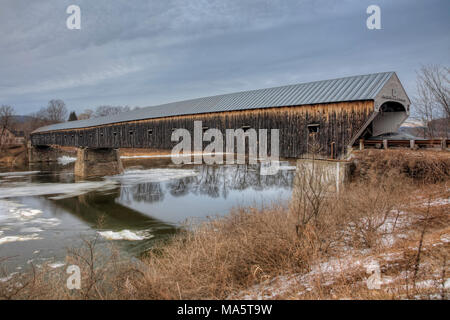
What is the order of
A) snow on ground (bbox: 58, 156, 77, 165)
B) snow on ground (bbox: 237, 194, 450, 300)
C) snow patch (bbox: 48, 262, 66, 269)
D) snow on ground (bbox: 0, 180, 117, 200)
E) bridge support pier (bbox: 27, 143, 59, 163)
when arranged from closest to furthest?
1. snow on ground (bbox: 237, 194, 450, 300)
2. snow patch (bbox: 48, 262, 66, 269)
3. snow on ground (bbox: 0, 180, 117, 200)
4. bridge support pier (bbox: 27, 143, 59, 163)
5. snow on ground (bbox: 58, 156, 77, 165)

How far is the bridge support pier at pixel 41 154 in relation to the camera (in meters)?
40.4

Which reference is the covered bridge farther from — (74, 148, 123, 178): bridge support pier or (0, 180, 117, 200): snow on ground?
(74, 148, 123, 178): bridge support pier

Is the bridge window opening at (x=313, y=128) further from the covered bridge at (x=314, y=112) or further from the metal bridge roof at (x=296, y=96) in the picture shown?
the metal bridge roof at (x=296, y=96)

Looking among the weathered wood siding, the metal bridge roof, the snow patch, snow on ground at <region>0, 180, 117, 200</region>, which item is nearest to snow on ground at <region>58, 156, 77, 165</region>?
snow on ground at <region>0, 180, 117, 200</region>

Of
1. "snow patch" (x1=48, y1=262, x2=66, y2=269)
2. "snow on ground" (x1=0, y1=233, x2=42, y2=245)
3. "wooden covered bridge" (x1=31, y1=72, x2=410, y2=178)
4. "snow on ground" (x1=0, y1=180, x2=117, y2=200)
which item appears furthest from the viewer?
"snow on ground" (x1=0, y1=180, x2=117, y2=200)

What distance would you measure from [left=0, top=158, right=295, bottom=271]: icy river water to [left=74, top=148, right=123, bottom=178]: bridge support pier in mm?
2579

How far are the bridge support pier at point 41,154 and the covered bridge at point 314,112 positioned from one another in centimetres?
3353

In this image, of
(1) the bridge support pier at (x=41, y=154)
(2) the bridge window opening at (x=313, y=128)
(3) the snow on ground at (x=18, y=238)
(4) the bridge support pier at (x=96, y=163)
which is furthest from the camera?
(1) the bridge support pier at (x=41, y=154)

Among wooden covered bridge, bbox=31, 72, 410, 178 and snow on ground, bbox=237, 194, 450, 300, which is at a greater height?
wooden covered bridge, bbox=31, 72, 410, 178

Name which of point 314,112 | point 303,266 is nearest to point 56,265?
point 303,266

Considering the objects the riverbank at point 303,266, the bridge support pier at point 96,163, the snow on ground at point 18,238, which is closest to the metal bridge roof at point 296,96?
the riverbank at point 303,266

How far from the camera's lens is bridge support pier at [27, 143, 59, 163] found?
4043cm

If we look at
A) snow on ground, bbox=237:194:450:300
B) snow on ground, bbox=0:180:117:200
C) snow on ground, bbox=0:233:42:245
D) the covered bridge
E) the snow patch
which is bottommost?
the snow patch
